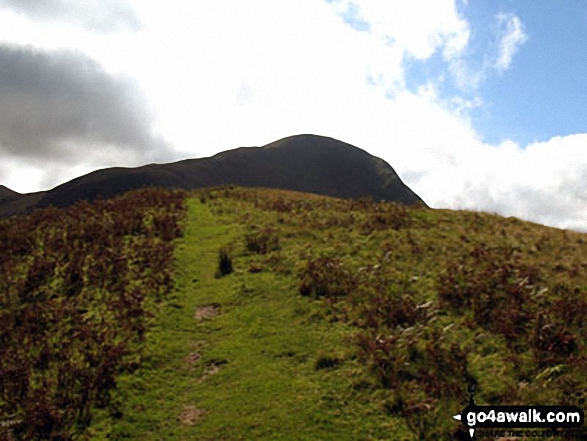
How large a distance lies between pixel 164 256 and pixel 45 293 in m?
5.32

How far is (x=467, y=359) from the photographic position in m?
11.8

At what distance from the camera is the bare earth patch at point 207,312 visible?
656 inches

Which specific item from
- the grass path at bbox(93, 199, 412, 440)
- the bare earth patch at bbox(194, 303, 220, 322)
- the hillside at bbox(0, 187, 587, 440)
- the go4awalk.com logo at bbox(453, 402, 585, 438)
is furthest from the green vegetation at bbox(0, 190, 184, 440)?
the go4awalk.com logo at bbox(453, 402, 585, 438)

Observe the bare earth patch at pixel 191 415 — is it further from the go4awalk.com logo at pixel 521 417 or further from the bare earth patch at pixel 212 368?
the go4awalk.com logo at pixel 521 417

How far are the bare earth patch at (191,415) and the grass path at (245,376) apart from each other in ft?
0.08

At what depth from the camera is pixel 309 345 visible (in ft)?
45.4

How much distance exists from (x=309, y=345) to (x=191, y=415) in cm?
411

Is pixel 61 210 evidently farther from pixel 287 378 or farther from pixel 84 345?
pixel 287 378

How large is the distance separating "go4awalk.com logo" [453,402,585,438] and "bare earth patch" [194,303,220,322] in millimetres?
9427

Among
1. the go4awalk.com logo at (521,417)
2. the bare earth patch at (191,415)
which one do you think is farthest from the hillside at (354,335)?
the go4awalk.com logo at (521,417)

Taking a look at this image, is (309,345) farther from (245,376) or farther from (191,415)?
(191,415)

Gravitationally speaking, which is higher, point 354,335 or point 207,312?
point 207,312

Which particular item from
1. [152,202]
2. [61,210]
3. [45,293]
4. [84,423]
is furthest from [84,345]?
[152,202]

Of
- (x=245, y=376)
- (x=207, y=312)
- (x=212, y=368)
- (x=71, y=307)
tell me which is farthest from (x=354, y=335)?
(x=71, y=307)
